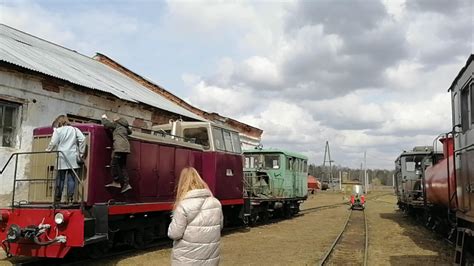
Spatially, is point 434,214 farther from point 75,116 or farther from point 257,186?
point 75,116

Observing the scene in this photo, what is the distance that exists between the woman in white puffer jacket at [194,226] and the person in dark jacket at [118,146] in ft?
15.7

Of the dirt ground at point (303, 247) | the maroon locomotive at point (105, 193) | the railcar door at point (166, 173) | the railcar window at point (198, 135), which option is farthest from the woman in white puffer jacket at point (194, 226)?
the railcar window at point (198, 135)

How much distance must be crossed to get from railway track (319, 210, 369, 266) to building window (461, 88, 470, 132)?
3.86 meters

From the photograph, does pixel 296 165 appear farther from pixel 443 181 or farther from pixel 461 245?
pixel 461 245

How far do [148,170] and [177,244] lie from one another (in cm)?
623

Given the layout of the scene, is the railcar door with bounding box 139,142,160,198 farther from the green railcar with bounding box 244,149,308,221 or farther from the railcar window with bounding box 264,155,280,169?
the railcar window with bounding box 264,155,280,169

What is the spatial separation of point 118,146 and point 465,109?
606cm

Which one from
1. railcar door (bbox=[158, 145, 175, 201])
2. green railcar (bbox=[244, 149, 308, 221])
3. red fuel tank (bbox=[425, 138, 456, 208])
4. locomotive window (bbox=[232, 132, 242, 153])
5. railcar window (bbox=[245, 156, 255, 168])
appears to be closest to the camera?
red fuel tank (bbox=[425, 138, 456, 208])

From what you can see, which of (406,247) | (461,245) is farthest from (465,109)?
(406,247)

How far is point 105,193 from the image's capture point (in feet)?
30.4

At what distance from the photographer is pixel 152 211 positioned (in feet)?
34.8

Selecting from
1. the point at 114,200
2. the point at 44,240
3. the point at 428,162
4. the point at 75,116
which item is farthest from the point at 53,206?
the point at 428,162

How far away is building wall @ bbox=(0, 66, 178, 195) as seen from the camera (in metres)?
12.3

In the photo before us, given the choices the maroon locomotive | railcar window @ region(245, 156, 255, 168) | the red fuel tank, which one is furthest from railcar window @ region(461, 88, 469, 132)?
railcar window @ region(245, 156, 255, 168)
